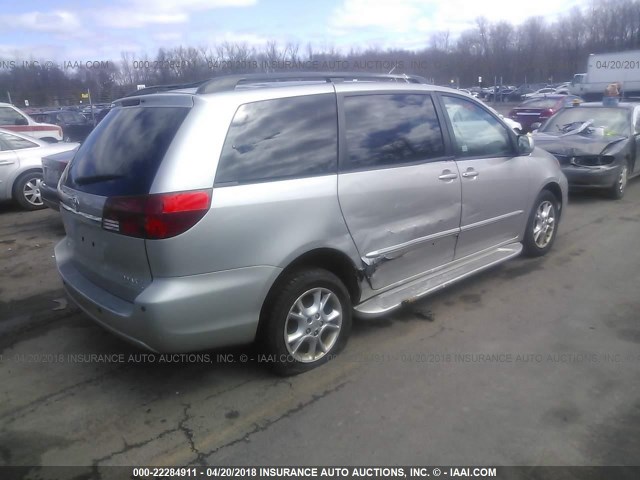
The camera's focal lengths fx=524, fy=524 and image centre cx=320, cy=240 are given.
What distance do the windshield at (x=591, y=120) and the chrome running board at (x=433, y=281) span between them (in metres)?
5.42

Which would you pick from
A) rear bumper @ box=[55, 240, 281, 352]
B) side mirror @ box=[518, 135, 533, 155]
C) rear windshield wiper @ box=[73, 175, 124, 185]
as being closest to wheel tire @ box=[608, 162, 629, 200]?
side mirror @ box=[518, 135, 533, 155]

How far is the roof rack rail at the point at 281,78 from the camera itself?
3.16 meters

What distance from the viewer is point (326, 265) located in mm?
3486

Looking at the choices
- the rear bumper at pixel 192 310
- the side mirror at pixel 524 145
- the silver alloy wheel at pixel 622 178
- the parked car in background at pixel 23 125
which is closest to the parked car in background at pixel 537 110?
the silver alloy wheel at pixel 622 178

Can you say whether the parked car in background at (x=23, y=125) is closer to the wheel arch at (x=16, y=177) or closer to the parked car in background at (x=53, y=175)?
the wheel arch at (x=16, y=177)

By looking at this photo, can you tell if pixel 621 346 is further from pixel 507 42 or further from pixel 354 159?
pixel 507 42

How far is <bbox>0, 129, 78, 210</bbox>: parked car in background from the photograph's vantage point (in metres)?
8.42

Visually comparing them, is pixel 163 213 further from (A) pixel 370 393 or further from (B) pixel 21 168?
(B) pixel 21 168

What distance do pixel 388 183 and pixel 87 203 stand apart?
1.95 metres

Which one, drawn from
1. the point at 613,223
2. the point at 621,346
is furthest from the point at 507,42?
the point at 621,346

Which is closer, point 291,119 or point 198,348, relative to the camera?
point 198,348

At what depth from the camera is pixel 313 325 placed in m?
3.36

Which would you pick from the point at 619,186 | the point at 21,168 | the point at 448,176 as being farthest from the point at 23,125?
the point at 619,186

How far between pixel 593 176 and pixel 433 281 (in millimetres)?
5447
